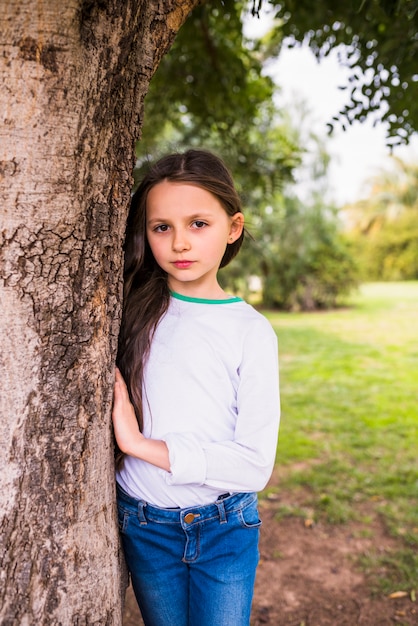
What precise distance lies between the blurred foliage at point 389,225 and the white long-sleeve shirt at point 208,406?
2470 centimetres

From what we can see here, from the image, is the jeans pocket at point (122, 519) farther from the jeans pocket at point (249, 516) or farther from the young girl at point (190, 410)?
the jeans pocket at point (249, 516)

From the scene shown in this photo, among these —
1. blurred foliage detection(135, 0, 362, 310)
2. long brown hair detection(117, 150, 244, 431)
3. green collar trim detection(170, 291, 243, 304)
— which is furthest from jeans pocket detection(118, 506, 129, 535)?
blurred foliage detection(135, 0, 362, 310)

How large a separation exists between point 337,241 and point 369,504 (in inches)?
460

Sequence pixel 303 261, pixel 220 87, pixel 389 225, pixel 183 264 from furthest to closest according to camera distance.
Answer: pixel 389 225
pixel 303 261
pixel 220 87
pixel 183 264

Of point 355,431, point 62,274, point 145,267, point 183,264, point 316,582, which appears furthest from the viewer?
point 355,431

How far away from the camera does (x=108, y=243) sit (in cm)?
130

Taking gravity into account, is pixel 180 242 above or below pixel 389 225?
below

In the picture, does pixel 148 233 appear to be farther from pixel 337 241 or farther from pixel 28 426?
pixel 337 241

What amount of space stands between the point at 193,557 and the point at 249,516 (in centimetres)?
19

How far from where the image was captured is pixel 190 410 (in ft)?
4.82

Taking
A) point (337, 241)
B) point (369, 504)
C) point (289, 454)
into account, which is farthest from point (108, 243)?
point (337, 241)

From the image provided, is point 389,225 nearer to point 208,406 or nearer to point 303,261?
point 303,261

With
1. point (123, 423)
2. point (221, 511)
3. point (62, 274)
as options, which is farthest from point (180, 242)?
point (221, 511)

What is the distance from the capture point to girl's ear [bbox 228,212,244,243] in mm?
1639
